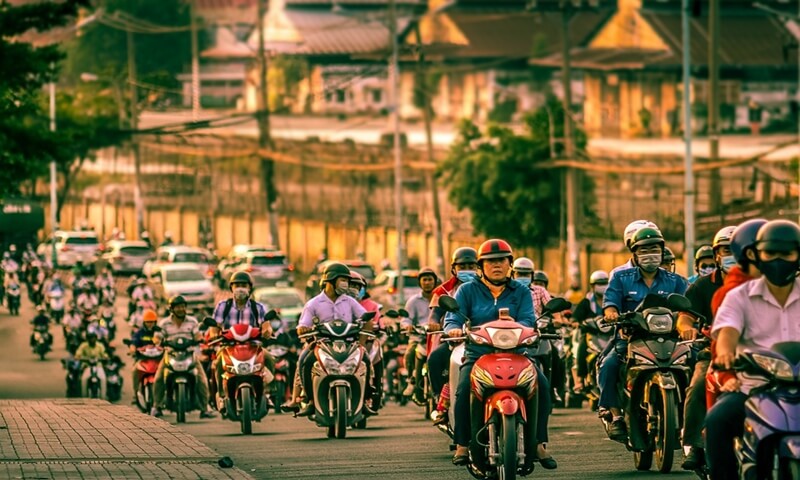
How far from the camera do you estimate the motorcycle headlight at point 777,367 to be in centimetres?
1163

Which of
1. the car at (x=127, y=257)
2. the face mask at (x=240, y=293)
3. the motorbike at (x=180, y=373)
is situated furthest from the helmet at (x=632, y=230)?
the car at (x=127, y=257)

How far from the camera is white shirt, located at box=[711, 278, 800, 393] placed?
12.1 m

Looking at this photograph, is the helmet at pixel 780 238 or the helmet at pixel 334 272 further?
the helmet at pixel 334 272

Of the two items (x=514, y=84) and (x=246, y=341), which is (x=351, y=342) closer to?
(x=246, y=341)

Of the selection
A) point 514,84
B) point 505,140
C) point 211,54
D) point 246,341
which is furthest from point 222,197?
point 246,341

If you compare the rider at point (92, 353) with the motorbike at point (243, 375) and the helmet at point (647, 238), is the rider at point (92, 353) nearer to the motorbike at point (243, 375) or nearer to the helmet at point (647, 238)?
the motorbike at point (243, 375)

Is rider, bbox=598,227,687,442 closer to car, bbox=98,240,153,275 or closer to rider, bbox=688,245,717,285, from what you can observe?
rider, bbox=688,245,717,285

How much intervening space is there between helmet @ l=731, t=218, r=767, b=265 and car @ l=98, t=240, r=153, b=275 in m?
66.9

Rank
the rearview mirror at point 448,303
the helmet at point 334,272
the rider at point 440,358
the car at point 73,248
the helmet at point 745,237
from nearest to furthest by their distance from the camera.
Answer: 1. the helmet at point 745,237
2. the rearview mirror at point 448,303
3. the rider at point 440,358
4. the helmet at point 334,272
5. the car at point 73,248

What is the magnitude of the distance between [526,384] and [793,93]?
3371 inches

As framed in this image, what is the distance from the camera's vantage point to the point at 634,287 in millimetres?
17484

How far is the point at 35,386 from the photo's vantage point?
154 ft

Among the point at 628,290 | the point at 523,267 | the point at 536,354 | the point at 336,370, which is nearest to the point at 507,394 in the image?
the point at 628,290

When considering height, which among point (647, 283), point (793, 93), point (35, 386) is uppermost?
point (793, 93)
